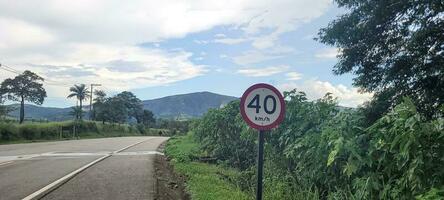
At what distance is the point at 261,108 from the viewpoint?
712cm

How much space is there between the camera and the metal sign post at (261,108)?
706 centimetres

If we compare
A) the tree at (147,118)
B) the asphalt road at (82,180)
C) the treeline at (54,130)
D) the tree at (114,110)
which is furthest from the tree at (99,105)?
the asphalt road at (82,180)

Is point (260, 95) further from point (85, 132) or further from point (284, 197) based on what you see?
point (85, 132)

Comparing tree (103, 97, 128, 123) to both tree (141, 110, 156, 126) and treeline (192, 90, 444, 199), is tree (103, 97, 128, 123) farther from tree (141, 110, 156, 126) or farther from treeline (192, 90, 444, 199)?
treeline (192, 90, 444, 199)

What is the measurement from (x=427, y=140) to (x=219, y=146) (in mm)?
13211

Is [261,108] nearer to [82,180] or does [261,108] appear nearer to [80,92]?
[82,180]

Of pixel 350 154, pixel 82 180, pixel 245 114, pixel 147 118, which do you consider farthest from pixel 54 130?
pixel 147 118

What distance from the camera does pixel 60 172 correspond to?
566 inches

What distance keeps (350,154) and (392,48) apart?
30.8 feet

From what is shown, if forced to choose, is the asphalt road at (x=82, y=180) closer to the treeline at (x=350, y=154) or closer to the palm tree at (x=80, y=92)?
the treeline at (x=350, y=154)

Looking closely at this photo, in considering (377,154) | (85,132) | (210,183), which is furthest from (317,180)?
(85,132)

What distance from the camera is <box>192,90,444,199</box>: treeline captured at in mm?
5492

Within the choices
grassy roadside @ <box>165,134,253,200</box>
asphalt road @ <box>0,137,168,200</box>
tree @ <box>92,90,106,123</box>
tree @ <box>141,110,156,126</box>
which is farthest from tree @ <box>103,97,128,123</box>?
grassy roadside @ <box>165,134,253,200</box>

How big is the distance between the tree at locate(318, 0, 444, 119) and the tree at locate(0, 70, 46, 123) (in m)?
83.6
